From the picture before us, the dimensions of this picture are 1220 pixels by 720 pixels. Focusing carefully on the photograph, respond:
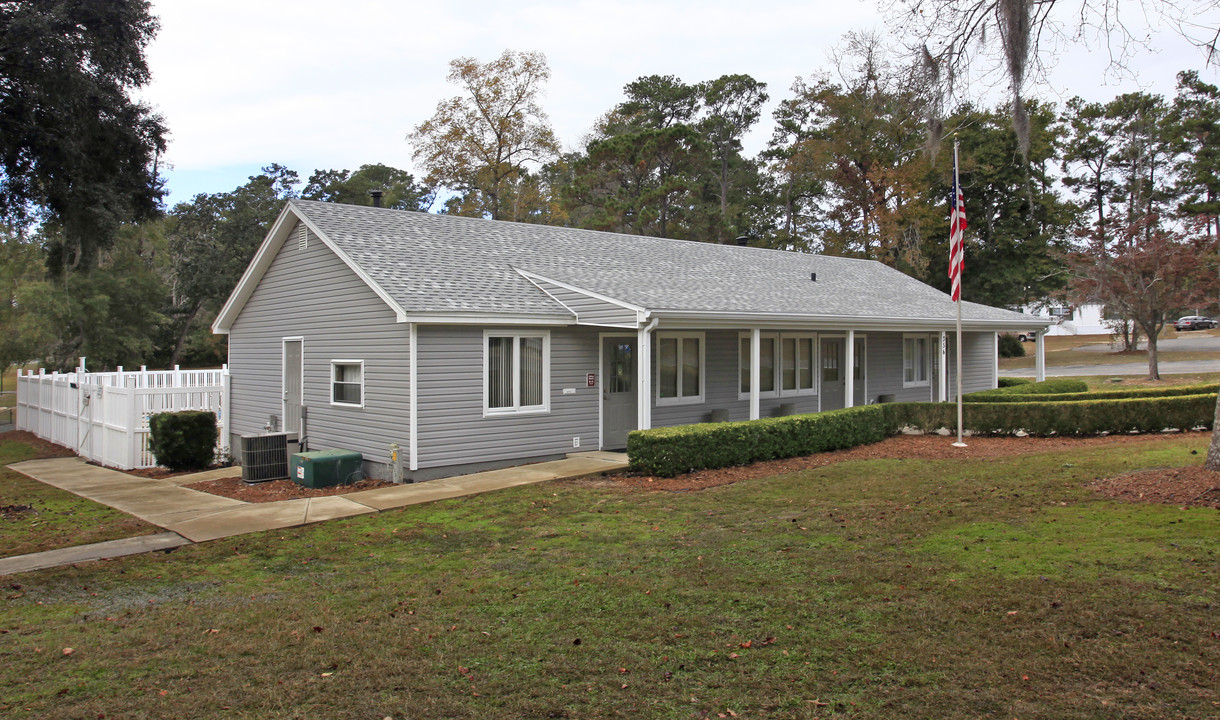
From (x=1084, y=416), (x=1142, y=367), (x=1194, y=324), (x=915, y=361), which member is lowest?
(x=1084, y=416)

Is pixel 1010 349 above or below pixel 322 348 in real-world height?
above

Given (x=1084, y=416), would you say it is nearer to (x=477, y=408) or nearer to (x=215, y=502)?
(x=477, y=408)

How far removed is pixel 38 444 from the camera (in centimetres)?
2017

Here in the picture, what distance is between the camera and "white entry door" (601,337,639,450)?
46.6 ft

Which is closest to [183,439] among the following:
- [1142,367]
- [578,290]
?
[578,290]

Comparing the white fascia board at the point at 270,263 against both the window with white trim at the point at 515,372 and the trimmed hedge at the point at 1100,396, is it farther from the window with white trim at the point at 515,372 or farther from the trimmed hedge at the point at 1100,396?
the trimmed hedge at the point at 1100,396

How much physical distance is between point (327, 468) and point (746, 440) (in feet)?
22.1

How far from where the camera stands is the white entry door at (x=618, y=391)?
1421 cm

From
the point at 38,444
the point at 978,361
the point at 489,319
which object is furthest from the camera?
the point at 978,361

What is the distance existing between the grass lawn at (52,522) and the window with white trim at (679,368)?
9091 millimetres

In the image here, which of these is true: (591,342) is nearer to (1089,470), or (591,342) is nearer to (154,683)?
(1089,470)

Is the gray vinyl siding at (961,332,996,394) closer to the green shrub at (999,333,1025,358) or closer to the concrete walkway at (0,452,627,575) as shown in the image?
the concrete walkway at (0,452,627,575)

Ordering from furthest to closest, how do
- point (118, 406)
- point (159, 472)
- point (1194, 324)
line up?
point (1194, 324) < point (118, 406) < point (159, 472)

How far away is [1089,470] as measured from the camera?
10383 mm
